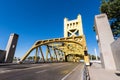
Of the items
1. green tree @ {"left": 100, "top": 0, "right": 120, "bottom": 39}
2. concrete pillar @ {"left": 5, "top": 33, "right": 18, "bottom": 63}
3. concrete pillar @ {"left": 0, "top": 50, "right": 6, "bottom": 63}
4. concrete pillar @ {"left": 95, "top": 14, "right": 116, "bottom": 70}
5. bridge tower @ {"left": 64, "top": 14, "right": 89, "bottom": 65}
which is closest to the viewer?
concrete pillar @ {"left": 95, "top": 14, "right": 116, "bottom": 70}

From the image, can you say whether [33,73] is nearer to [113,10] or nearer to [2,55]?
[113,10]

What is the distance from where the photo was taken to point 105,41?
47.8ft

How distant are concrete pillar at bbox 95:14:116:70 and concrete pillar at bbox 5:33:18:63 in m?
23.3

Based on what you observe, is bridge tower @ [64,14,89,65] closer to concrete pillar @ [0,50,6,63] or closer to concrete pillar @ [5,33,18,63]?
concrete pillar @ [5,33,18,63]

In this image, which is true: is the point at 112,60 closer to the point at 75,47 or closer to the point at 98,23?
the point at 98,23

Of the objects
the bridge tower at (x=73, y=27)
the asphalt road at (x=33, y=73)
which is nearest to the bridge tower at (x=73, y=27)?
the bridge tower at (x=73, y=27)

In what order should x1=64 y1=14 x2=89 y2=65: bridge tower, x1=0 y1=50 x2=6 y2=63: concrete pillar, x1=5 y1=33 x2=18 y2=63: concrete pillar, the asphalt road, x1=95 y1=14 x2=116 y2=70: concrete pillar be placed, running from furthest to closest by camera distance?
x1=64 y1=14 x2=89 y2=65: bridge tower < x1=5 y1=33 x2=18 y2=63: concrete pillar < x1=0 y1=50 x2=6 y2=63: concrete pillar < x1=95 y1=14 x2=116 y2=70: concrete pillar < the asphalt road

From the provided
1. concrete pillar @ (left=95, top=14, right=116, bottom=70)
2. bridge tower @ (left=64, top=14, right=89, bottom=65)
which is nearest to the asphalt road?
concrete pillar @ (left=95, top=14, right=116, bottom=70)

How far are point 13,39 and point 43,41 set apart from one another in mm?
9328

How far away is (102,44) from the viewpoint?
14.5 metres

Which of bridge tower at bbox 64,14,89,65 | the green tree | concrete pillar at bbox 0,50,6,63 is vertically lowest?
concrete pillar at bbox 0,50,6,63

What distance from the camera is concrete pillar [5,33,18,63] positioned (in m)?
27.4

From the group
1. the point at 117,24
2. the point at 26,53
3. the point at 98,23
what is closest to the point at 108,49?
the point at 98,23

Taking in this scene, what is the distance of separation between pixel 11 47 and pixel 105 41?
24.2 meters
